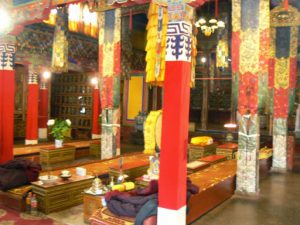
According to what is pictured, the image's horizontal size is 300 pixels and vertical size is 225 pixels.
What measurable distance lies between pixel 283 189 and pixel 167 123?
15.9ft

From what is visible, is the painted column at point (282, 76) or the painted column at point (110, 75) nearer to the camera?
the painted column at point (110, 75)

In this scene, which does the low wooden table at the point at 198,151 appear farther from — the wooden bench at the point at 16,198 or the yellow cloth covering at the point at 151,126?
the wooden bench at the point at 16,198

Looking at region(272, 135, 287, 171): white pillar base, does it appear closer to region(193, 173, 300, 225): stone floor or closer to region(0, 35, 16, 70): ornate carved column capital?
region(193, 173, 300, 225): stone floor

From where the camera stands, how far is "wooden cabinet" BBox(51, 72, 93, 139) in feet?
53.7

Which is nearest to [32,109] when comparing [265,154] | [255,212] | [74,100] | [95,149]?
[95,149]

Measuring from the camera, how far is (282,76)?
959 cm

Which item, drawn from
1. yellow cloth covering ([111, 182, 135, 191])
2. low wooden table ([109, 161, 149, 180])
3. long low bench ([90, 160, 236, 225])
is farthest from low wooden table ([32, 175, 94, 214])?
long low bench ([90, 160, 236, 225])

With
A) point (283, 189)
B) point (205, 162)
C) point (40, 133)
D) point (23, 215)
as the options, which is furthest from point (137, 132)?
point (23, 215)

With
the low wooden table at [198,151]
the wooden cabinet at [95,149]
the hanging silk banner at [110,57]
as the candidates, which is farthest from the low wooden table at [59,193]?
the wooden cabinet at [95,149]

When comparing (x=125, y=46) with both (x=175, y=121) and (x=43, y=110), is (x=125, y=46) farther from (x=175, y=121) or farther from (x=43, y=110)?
(x=175, y=121)

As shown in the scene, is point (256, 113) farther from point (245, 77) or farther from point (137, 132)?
point (137, 132)

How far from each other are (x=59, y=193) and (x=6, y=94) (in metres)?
3.24

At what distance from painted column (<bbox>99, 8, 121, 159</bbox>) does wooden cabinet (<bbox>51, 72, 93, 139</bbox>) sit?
7.54 meters

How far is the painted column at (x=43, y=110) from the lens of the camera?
14.7m
